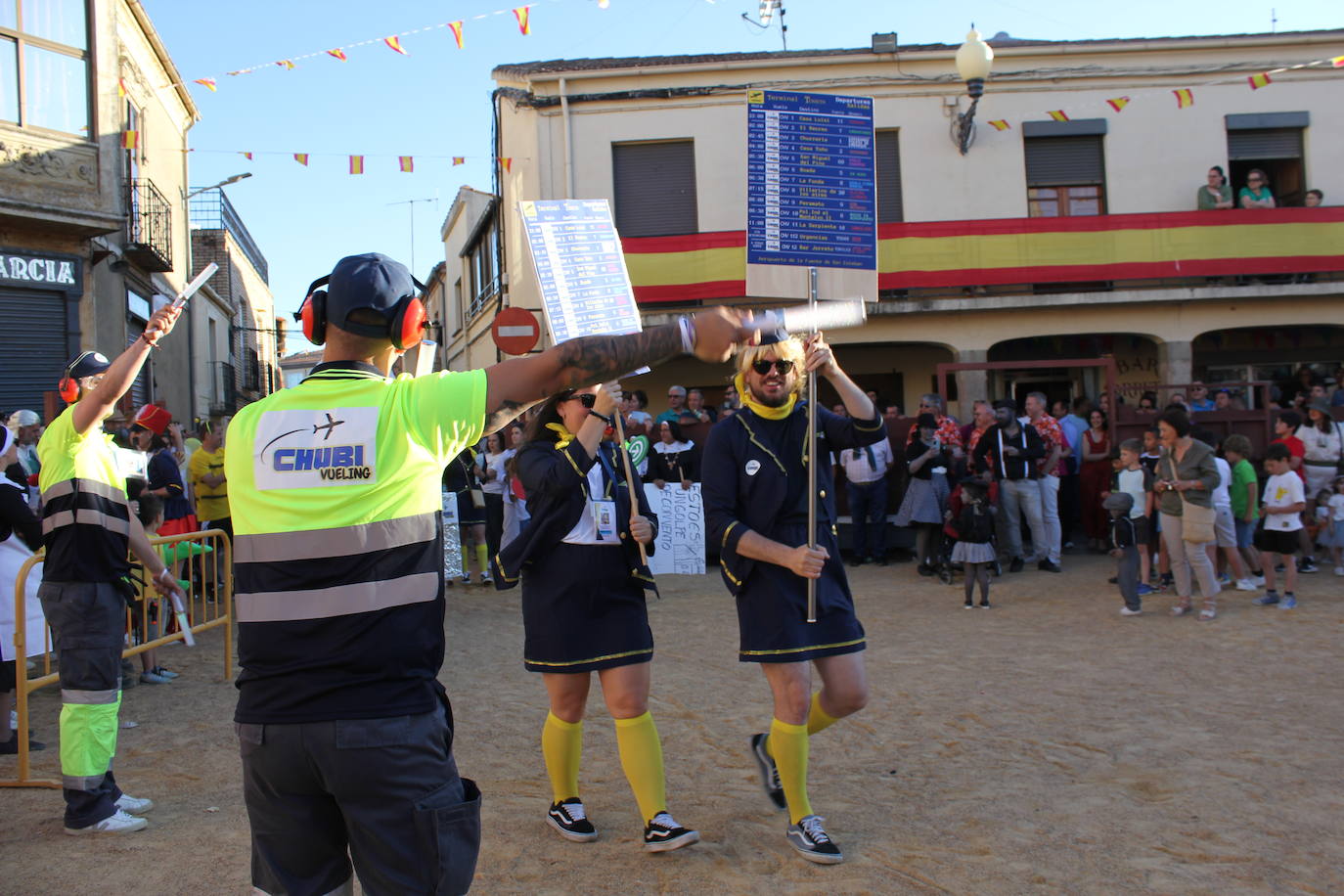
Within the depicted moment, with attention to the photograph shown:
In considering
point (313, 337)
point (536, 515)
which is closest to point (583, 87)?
point (536, 515)

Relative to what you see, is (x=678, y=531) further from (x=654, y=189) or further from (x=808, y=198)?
(x=808, y=198)

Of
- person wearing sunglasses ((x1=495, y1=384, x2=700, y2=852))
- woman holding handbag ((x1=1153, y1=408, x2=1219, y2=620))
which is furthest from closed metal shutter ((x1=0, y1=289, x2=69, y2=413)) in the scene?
woman holding handbag ((x1=1153, y1=408, x2=1219, y2=620))

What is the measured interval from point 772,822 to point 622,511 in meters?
1.43

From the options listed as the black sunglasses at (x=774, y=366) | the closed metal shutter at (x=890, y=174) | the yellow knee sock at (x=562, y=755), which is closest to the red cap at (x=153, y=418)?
the yellow knee sock at (x=562, y=755)

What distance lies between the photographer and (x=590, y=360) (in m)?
2.35

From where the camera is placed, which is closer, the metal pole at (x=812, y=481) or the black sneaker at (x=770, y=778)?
the metal pole at (x=812, y=481)

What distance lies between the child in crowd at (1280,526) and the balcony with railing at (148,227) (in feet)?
51.1

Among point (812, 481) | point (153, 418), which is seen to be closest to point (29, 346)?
point (153, 418)

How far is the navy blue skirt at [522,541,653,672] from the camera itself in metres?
4.08

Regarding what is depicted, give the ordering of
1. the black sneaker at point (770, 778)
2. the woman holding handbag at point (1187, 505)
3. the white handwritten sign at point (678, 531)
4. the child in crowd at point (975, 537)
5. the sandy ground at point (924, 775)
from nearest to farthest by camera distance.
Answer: the sandy ground at point (924, 775)
the black sneaker at point (770, 778)
the woman holding handbag at point (1187, 505)
the child in crowd at point (975, 537)
the white handwritten sign at point (678, 531)

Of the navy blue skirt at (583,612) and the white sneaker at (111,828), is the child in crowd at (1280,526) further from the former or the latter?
the white sneaker at (111,828)

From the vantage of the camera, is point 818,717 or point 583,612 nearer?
point 583,612

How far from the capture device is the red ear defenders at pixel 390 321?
2.42 meters

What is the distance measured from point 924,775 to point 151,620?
571cm
